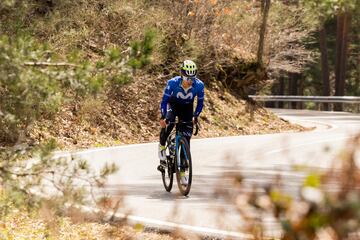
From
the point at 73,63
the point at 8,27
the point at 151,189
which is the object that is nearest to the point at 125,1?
the point at 8,27

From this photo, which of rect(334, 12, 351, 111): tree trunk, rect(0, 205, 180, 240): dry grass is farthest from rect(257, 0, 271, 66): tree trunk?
rect(334, 12, 351, 111): tree trunk

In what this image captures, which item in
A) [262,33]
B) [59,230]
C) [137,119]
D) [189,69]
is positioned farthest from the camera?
[262,33]

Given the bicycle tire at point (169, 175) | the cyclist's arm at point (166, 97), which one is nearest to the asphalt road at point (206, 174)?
the bicycle tire at point (169, 175)

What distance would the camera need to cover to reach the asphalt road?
25.7 ft

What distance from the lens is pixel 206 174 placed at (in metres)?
14.1

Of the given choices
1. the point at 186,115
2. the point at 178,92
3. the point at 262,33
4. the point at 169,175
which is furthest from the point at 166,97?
the point at 262,33

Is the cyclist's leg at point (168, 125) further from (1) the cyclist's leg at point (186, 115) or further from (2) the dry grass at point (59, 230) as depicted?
(2) the dry grass at point (59, 230)

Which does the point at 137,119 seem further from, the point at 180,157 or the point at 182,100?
the point at 180,157

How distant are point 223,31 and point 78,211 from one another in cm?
2450

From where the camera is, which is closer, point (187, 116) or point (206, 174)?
point (187, 116)

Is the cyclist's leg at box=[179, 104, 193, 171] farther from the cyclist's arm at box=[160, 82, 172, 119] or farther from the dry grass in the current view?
the dry grass

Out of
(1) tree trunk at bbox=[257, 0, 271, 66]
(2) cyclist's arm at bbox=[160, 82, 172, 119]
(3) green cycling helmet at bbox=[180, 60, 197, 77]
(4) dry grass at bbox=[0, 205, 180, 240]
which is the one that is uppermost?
(1) tree trunk at bbox=[257, 0, 271, 66]

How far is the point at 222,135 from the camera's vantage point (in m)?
24.0

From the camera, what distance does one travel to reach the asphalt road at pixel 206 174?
785 cm
